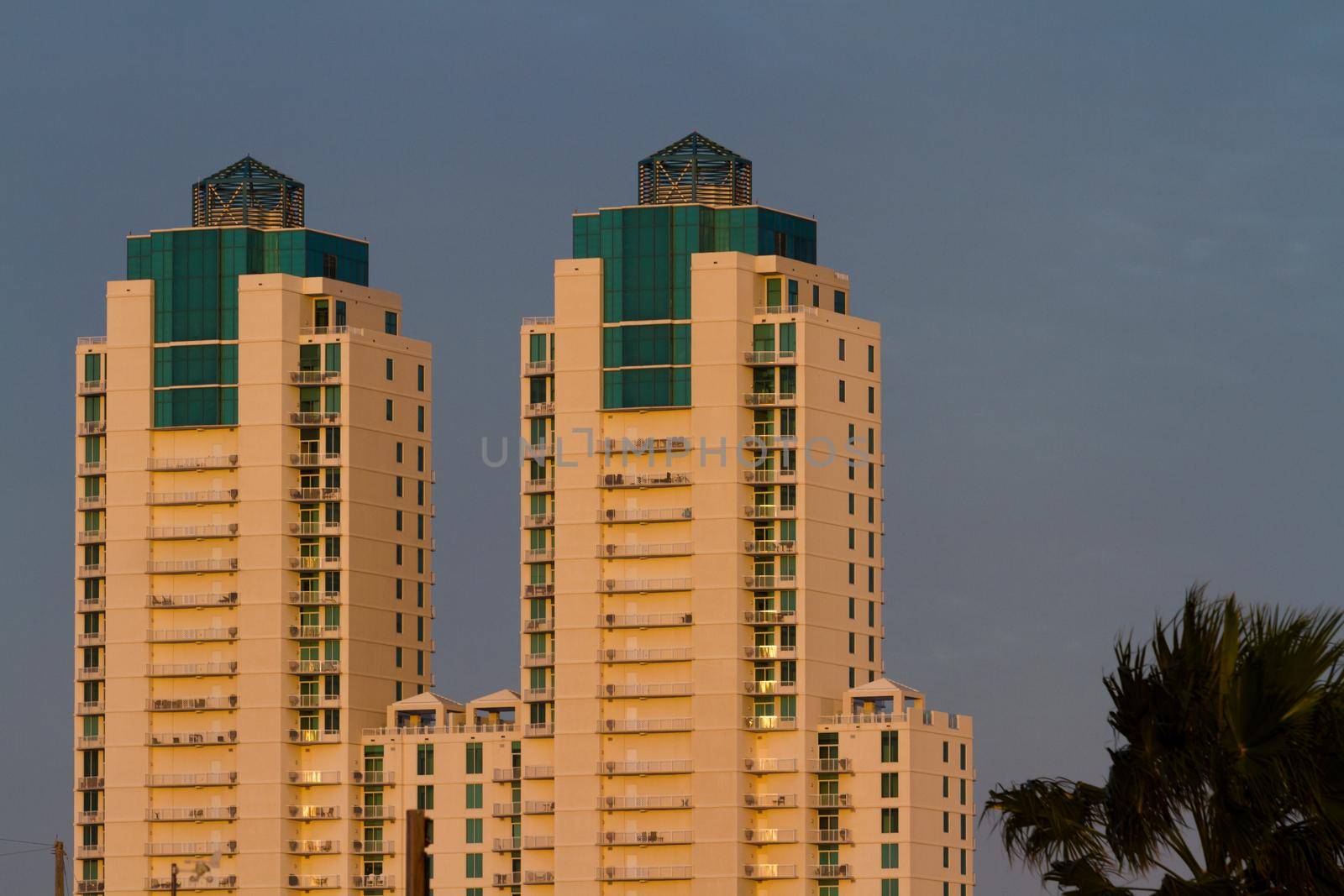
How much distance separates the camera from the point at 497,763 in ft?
590

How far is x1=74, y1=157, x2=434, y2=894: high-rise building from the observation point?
18300 centimetres

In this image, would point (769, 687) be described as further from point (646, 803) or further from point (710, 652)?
point (646, 803)

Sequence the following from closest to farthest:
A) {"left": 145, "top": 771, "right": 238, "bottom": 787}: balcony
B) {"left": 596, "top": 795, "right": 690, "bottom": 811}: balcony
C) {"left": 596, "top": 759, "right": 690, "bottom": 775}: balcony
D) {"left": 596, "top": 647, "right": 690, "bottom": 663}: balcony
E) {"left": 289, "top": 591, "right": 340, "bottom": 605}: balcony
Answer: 1. {"left": 596, "top": 795, "right": 690, "bottom": 811}: balcony
2. {"left": 596, "top": 759, "right": 690, "bottom": 775}: balcony
3. {"left": 596, "top": 647, "right": 690, "bottom": 663}: balcony
4. {"left": 145, "top": 771, "right": 238, "bottom": 787}: balcony
5. {"left": 289, "top": 591, "right": 340, "bottom": 605}: balcony

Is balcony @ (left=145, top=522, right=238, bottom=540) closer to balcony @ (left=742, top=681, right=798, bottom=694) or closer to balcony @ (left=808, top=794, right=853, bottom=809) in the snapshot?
balcony @ (left=742, top=681, right=798, bottom=694)

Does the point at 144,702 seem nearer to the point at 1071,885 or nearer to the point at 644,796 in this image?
the point at 644,796

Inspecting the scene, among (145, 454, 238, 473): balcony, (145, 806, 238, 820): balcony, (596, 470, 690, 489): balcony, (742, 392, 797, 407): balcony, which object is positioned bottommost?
(145, 806, 238, 820): balcony

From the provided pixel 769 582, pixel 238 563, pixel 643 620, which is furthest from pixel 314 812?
pixel 769 582

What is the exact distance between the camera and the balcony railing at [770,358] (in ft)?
577

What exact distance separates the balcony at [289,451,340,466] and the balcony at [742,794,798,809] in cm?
3453

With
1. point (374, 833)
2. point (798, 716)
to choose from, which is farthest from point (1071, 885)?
point (374, 833)

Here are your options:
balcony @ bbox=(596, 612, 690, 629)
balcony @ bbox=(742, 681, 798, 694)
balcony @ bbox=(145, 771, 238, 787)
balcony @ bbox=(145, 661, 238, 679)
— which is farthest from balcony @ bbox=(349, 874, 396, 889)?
balcony @ bbox=(742, 681, 798, 694)

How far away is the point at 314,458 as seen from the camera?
607ft

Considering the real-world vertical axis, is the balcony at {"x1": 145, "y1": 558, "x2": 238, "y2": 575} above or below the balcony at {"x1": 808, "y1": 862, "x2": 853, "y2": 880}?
above

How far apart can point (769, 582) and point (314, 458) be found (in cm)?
3164
